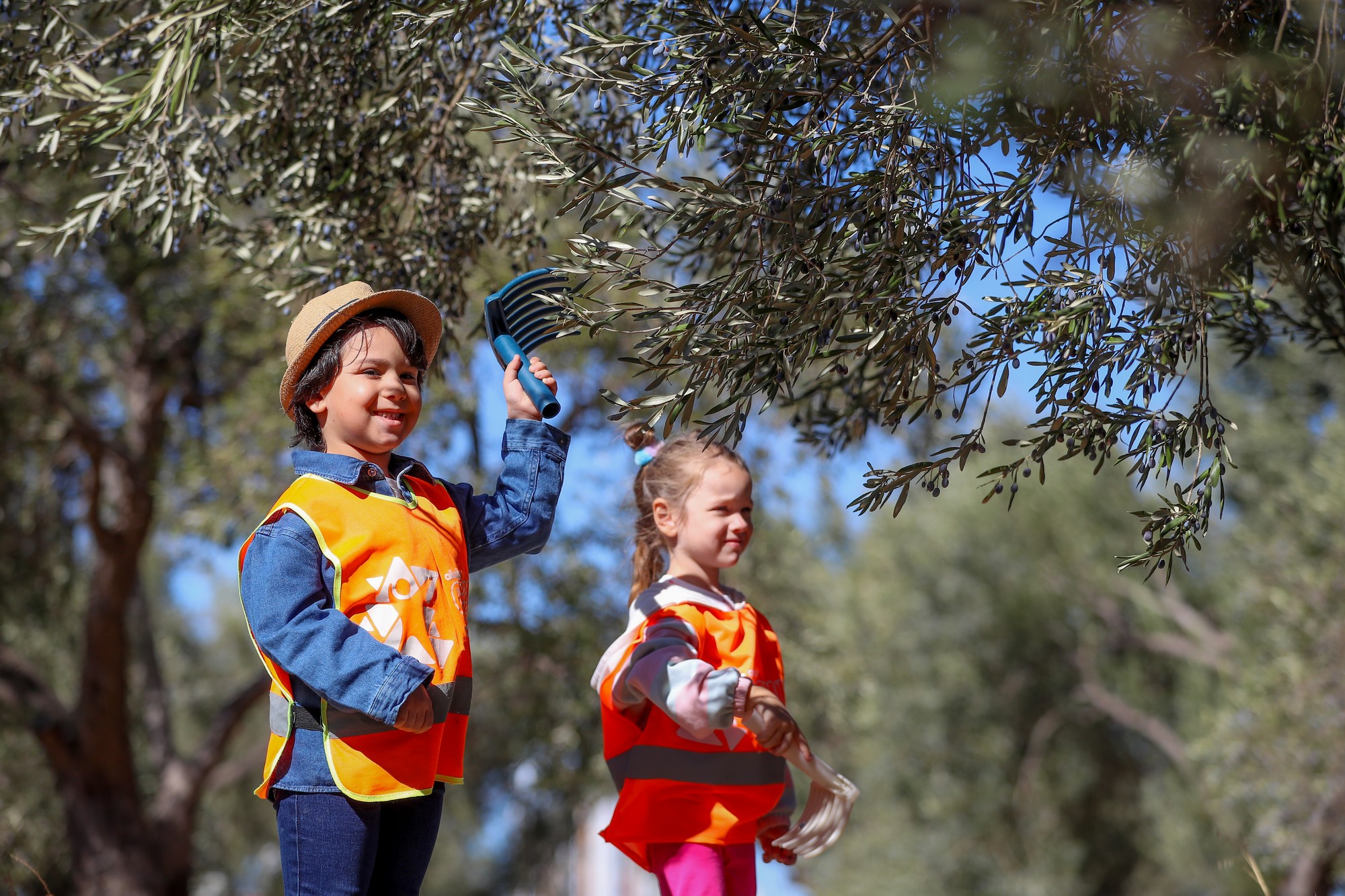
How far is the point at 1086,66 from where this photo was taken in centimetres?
294

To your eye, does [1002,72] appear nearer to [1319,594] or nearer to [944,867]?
[1319,594]

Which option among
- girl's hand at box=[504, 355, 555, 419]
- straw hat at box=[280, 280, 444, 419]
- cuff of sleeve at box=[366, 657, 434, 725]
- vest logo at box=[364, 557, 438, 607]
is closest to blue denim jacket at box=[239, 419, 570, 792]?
cuff of sleeve at box=[366, 657, 434, 725]

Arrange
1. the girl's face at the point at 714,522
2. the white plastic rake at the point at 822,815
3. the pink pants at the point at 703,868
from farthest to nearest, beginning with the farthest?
the girl's face at the point at 714,522
the white plastic rake at the point at 822,815
the pink pants at the point at 703,868

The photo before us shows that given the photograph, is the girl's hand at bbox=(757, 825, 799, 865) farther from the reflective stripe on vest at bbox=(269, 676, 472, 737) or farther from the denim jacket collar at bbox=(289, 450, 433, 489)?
the denim jacket collar at bbox=(289, 450, 433, 489)

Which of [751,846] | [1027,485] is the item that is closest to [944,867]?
[1027,485]

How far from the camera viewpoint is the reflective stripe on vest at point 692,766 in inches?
126

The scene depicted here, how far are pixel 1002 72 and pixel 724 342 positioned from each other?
41.1 inches

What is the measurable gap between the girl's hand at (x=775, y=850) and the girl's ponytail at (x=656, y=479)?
762mm

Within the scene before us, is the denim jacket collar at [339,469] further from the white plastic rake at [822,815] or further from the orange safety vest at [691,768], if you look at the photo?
the white plastic rake at [822,815]

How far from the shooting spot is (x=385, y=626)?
100 inches

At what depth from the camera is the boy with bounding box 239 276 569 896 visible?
8.04 feet

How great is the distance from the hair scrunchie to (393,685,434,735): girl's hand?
4.60 ft

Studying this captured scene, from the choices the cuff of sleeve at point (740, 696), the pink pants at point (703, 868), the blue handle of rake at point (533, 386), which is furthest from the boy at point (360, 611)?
the pink pants at point (703, 868)

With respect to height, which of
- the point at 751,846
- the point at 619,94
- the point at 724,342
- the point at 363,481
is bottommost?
the point at 751,846
